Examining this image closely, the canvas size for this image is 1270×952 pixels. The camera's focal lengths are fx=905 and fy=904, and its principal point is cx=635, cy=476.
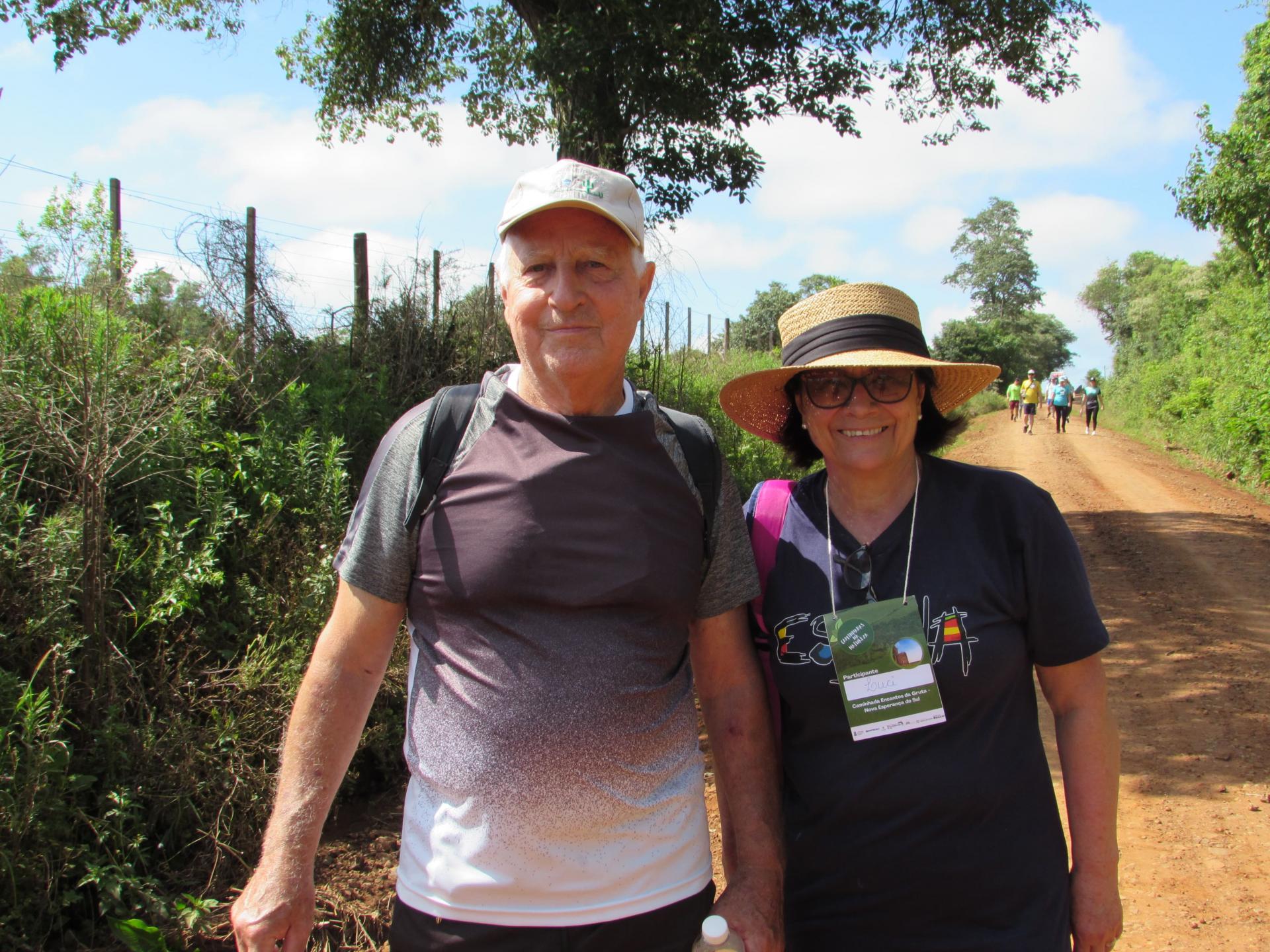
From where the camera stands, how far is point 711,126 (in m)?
8.47

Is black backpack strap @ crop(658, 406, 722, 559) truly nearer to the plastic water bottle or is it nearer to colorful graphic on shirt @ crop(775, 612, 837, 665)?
colorful graphic on shirt @ crop(775, 612, 837, 665)

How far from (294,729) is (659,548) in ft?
2.56

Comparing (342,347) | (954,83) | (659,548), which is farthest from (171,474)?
(954,83)

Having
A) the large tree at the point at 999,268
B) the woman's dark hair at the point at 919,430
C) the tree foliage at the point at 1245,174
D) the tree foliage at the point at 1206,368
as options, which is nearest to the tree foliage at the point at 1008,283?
the large tree at the point at 999,268

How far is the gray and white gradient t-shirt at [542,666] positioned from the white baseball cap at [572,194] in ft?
1.26

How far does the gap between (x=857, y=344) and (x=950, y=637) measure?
0.66 meters

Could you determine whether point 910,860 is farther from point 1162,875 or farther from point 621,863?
point 1162,875

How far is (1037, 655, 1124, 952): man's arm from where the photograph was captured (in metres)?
1.84

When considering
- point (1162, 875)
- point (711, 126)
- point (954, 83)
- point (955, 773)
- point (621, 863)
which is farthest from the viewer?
point (954, 83)

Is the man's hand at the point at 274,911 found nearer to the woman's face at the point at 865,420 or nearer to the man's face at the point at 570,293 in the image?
the man's face at the point at 570,293

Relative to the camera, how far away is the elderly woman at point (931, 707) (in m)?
1.76

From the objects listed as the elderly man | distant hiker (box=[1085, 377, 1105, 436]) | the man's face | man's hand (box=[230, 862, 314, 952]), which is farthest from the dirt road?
distant hiker (box=[1085, 377, 1105, 436])

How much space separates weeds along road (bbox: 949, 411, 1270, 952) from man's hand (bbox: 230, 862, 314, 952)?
310cm

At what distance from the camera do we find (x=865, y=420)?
198cm
